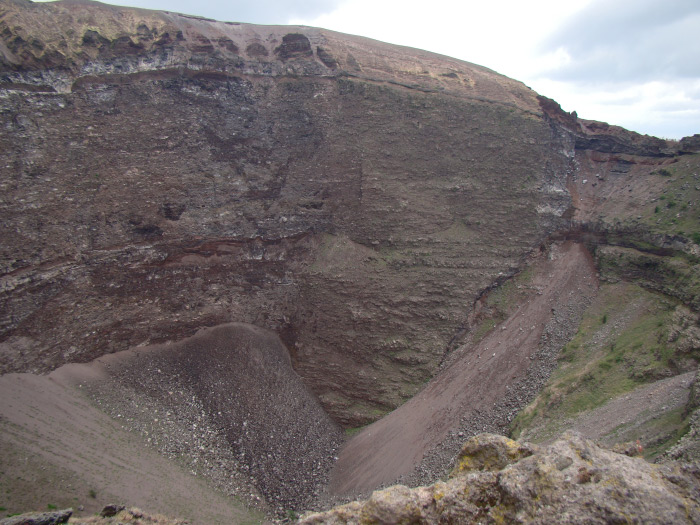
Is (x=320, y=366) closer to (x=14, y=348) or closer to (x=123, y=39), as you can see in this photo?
(x=14, y=348)

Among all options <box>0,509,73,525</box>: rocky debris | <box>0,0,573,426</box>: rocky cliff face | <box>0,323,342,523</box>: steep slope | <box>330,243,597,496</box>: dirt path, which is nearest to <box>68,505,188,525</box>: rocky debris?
<box>0,509,73,525</box>: rocky debris

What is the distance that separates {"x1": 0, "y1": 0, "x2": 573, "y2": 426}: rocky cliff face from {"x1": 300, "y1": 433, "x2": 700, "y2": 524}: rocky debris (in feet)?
50.3

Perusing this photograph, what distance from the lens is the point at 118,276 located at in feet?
72.3

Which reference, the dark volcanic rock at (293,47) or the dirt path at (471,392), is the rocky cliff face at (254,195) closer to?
the dark volcanic rock at (293,47)

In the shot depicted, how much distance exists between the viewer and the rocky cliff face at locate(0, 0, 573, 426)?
21.2 metres

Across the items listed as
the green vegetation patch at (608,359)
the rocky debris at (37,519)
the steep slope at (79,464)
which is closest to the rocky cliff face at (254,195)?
the steep slope at (79,464)

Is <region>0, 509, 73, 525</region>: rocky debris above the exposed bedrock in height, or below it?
above

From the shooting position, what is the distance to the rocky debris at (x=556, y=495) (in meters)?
6.43

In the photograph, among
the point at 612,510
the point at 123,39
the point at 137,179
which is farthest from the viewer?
the point at 123,39

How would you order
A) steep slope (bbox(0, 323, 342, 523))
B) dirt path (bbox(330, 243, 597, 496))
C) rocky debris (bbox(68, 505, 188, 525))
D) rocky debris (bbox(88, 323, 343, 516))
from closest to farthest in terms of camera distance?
rocky debris (bbox(68, 505, 188, 525)) → steep slope (bbox(0, 323, 342, 523)) → rocky debris (bbox(88, 323, 343, 516)) → dirt path (bbox(330, 243, 597, 496))

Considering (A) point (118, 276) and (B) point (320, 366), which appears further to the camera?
(B) point (320, 366)

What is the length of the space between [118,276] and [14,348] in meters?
5.24

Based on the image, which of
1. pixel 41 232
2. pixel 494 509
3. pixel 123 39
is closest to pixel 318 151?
pixel 123 39

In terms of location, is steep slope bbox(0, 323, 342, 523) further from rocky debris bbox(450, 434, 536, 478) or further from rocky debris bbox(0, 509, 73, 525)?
rocky debris bbox(450, 434, 536, 478)
